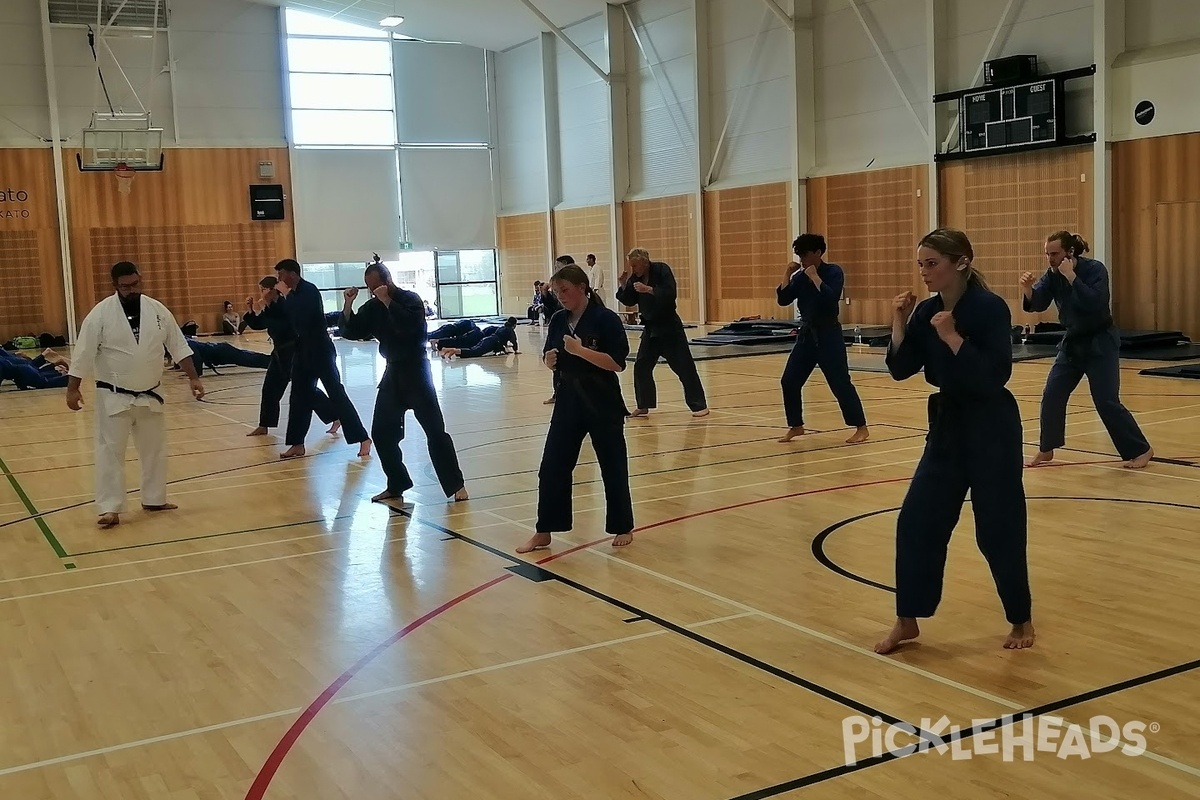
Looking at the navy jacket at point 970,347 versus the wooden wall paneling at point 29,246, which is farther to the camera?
the wooden wall paneling at point 29,246

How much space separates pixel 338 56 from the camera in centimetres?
3512

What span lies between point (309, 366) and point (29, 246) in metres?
23.8

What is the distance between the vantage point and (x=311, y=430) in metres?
13.9

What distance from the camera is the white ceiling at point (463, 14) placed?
31938 millimetres

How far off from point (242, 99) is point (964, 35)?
66.7 ft

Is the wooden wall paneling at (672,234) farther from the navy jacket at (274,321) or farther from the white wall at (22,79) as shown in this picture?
the navy jacket at (274,321)

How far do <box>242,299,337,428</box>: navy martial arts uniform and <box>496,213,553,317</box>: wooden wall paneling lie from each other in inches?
894

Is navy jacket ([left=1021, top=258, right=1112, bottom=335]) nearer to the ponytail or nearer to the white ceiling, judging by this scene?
the ponytail

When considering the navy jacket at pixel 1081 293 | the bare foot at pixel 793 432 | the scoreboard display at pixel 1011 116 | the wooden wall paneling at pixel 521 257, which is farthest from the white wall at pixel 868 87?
the navy jacket at pixel 1081 293

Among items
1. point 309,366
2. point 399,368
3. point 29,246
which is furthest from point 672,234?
point 399,368

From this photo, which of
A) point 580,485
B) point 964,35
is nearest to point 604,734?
point 580,485

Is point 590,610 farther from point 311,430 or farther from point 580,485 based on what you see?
point 311,430

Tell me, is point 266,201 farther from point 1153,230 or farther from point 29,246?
point 1153,230

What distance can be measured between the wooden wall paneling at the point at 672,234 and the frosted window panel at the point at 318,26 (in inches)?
392
